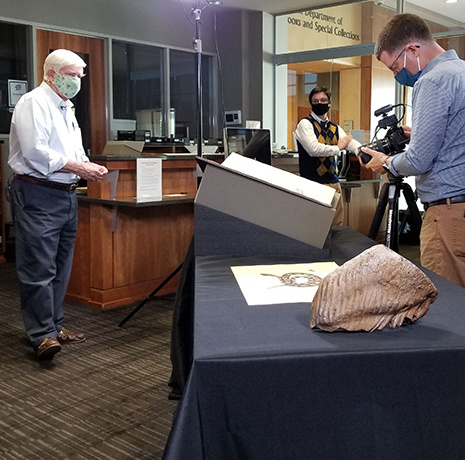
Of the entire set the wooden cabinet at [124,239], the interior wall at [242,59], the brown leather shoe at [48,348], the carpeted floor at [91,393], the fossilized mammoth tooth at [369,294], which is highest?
the interior wall at [242,59]

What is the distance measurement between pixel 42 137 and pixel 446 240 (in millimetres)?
1792

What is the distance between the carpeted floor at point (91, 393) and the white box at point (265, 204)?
33.8 inches

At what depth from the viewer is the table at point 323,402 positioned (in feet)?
3.06

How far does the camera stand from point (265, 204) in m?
1.72

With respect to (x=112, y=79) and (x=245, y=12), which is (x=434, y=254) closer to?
(x=112, y=79)

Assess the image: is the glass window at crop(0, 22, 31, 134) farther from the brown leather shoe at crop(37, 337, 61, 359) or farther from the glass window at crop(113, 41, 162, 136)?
the brown leather shoe at crop(37, 337, 61, 359)

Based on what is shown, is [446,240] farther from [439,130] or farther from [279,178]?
[279,178]

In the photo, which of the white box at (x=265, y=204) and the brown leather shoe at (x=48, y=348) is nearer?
the white box at (x=265, y=204)

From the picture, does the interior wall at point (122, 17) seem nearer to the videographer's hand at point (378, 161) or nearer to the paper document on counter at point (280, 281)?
the videographer's hand at point (378, 161)

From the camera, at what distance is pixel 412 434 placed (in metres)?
0.96

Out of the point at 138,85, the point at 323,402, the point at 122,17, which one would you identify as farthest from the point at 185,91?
the point at 323,402

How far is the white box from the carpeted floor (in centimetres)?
86

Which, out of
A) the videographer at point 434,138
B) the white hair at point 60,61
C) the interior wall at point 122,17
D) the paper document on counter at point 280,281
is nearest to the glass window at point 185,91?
the interior wall at point 122,17

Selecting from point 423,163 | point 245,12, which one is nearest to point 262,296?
point 423,163
